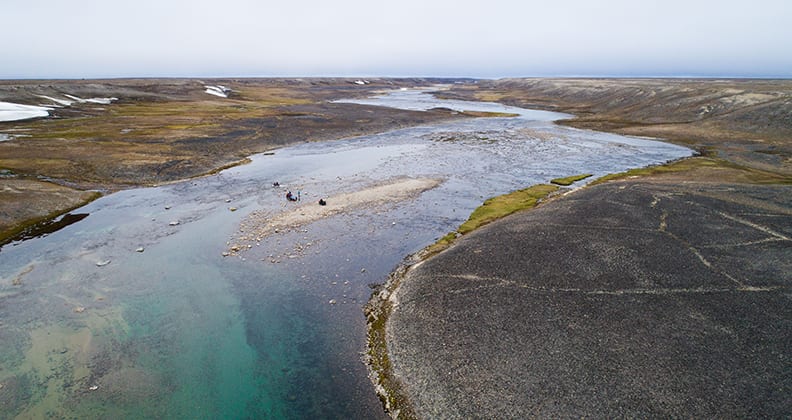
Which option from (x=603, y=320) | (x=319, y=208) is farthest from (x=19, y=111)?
(x=603, y=320)

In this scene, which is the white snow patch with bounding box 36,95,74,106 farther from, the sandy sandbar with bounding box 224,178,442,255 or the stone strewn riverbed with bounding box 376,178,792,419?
the stone strewn riverbed with bounding box 376,178,792,419

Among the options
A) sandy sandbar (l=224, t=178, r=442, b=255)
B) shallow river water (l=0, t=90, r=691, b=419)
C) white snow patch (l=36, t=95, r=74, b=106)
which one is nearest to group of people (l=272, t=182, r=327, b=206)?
sandy sandbar (l=224, t=178, r=442, b=255)

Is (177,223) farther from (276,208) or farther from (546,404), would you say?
(546,404)

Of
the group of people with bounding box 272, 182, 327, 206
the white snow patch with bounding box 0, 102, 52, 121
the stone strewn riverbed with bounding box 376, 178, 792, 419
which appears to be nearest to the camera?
the stone strewn riverbed with bounding box 376, 178, 792, 419

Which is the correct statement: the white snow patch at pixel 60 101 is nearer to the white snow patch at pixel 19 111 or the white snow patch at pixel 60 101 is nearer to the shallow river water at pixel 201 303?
the white snow patch at pixel 19 111

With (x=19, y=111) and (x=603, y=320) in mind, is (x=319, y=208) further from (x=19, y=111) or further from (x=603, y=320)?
(x=19, y=111)

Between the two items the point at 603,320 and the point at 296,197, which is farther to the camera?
the point at 296,197

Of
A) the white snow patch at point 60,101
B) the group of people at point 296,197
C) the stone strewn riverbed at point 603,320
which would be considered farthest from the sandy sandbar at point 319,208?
the white snow patch at point 60,101
